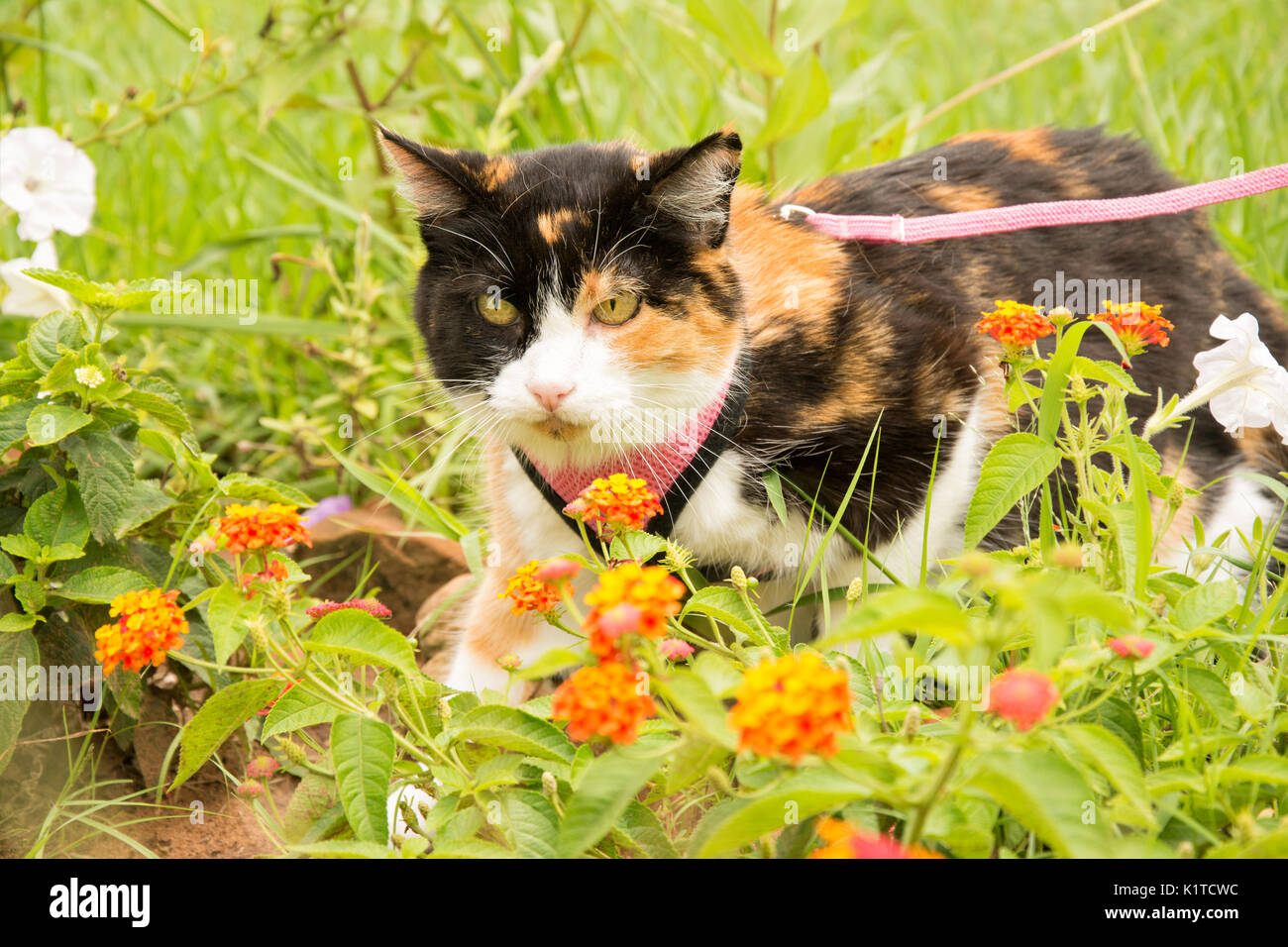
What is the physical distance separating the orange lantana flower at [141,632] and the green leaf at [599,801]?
1.68 feet

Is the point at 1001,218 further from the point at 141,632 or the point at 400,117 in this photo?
the point at 400,117

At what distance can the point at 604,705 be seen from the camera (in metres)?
0.99

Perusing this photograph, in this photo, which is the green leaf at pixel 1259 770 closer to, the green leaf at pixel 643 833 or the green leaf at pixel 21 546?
the green leaf at pixel 643 833

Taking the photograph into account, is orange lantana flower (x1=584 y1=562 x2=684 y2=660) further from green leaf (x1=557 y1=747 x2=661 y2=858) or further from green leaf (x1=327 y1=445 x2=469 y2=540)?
green leaf (x1=327 y1=445 x2=469 y2=540)

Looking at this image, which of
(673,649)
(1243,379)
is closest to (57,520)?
(673,649)

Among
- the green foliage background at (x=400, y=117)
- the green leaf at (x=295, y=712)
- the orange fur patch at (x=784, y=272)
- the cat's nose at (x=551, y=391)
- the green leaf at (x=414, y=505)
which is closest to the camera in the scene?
the green leaf at (x=295, y=712)

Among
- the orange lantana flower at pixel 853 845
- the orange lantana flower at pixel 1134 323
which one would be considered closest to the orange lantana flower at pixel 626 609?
the orange lantana flower at pixel 853 845

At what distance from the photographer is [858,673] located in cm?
138

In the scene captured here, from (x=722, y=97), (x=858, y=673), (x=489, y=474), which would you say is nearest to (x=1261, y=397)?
(x=858, y=673)

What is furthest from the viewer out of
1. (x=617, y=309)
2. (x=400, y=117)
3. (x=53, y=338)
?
(x=400, y=117)

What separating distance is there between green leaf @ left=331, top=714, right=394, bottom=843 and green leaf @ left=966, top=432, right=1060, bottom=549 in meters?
0.73

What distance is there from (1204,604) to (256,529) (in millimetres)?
1071

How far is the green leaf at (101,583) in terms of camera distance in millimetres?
1617
